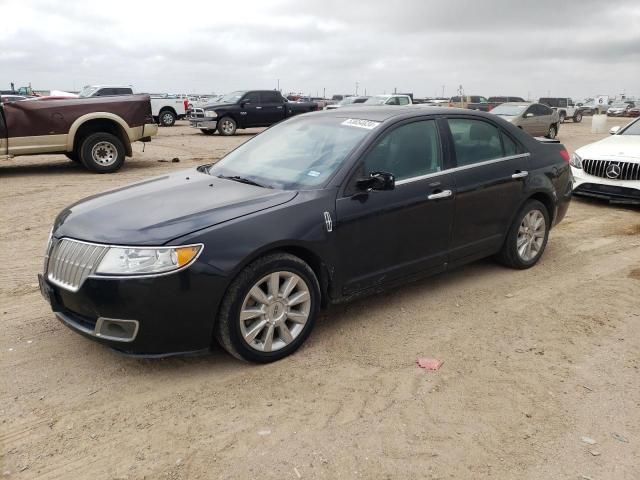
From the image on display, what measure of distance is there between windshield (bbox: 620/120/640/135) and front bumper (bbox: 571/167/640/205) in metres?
1.60

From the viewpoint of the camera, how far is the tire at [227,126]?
21297 mm

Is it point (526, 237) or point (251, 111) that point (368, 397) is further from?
point (251, 111)

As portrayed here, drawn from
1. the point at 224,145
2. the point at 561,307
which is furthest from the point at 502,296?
the point at 224,145

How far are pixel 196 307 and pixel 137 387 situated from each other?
63 cm

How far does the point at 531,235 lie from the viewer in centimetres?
539

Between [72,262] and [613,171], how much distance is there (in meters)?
7.60

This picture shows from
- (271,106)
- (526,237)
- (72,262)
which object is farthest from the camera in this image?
(271,106)

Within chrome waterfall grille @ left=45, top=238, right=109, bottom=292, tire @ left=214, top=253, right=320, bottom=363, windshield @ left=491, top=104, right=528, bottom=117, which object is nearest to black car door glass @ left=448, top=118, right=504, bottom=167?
tire @ left=214, top=253, right=320, bottom=363

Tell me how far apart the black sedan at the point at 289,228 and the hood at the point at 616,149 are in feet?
11.6

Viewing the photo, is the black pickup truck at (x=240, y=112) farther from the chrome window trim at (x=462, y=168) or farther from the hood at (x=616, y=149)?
the chrome window trim at (x=462, y=168)

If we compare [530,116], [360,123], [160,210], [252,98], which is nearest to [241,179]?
[160,210]

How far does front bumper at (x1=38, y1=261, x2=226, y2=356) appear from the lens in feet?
10.2

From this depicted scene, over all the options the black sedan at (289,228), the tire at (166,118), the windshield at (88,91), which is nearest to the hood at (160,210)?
the black sedan at (289,228)

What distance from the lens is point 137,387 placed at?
3.34 metres
